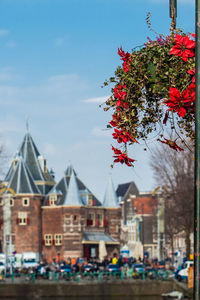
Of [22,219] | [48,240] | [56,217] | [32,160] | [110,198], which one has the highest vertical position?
[32,160]

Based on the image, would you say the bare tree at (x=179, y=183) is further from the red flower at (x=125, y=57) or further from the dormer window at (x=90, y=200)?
the red flower at (x=125, y=57)

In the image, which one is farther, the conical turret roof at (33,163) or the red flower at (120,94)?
the conical turret roof at (33,163)

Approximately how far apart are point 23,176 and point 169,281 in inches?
1290

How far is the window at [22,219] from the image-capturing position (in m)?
74.5

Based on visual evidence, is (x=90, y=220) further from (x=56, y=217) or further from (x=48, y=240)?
(x=48, y=240)

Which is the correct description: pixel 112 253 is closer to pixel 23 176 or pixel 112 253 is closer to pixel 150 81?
pixel 23 176

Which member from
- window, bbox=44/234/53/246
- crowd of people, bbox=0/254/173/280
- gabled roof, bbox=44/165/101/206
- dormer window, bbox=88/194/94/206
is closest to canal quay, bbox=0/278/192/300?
crowd of people, bbox=0/254/173/280

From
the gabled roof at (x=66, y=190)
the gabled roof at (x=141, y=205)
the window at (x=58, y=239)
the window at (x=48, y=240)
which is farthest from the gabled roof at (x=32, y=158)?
the gabled roof at (x=141, y=205)

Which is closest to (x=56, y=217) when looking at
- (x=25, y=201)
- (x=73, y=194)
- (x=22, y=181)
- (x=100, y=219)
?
(x=73, y=194)

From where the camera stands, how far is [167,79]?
6.80 m

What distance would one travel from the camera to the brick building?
7394cm

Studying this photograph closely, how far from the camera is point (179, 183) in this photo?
50438 mm

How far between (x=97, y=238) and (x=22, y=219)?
25.8 ft

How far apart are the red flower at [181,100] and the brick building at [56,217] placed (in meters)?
65.3
